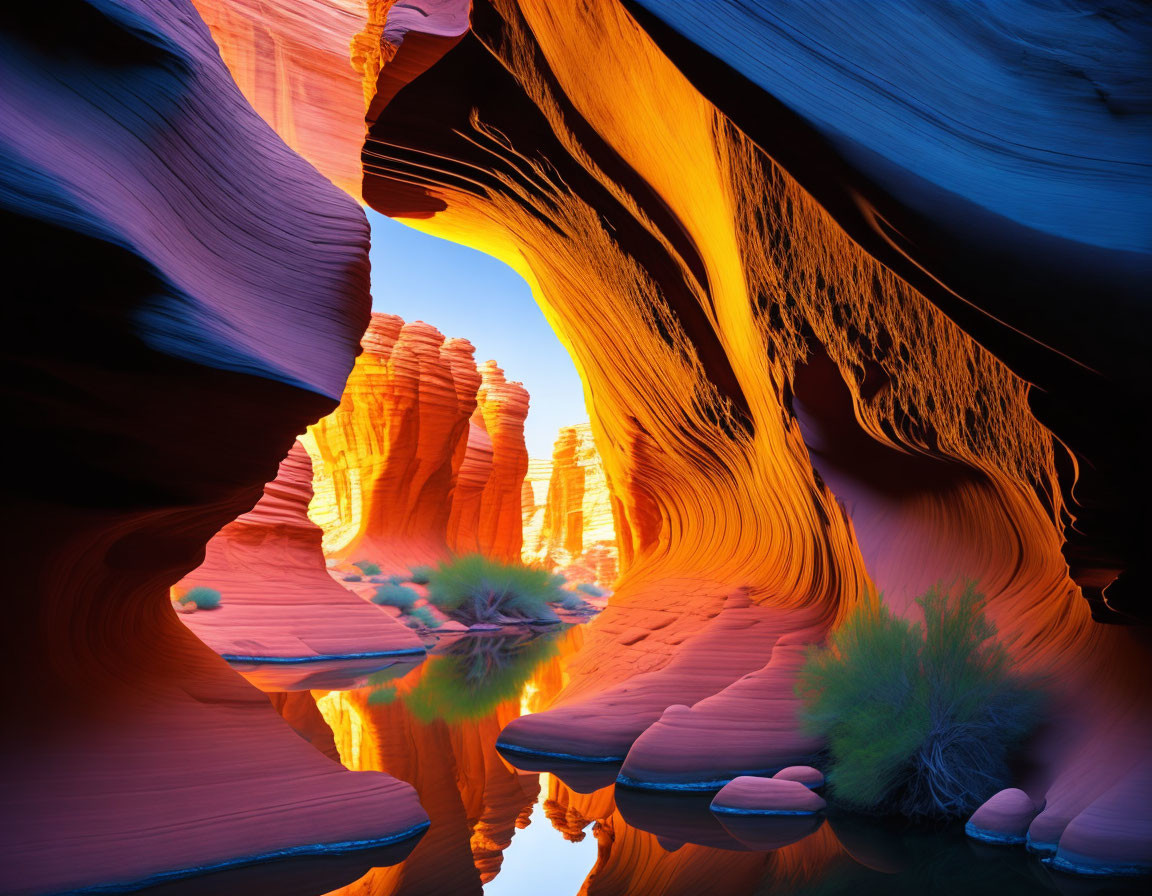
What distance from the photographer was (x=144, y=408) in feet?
10.4

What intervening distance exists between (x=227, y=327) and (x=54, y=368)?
1.95 feet

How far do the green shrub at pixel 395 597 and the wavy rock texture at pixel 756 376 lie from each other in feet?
26.0

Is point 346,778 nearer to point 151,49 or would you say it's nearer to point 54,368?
point 54,368

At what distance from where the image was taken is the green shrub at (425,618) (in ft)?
56.2

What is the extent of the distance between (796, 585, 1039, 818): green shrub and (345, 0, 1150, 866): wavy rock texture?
314 millimetres

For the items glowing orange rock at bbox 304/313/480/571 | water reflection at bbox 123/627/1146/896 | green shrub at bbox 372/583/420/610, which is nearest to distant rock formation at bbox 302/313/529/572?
glowing orange rock at bbox 304/313/480/571

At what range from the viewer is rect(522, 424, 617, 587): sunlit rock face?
36156 mm

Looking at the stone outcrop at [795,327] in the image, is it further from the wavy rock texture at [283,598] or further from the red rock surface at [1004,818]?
the wavy rock texture at [283,598]

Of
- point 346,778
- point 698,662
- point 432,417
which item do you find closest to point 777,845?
point 346,778

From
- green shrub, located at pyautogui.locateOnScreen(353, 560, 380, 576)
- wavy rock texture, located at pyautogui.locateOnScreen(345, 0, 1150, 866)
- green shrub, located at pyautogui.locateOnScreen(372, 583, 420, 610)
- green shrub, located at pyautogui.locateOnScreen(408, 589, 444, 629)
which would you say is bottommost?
green shrub, located at pyautogui.locateOnScreen(408, 589, 444, 629)

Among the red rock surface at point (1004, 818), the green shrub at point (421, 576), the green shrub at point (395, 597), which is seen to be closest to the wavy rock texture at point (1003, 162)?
the red rock surface at point (1004, 818)

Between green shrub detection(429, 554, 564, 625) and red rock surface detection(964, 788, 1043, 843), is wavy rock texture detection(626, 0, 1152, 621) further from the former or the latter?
green shrub detection(429, 554, 564, 625)

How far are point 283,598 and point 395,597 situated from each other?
14.5ft

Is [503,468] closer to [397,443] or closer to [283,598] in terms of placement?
[397,443]
